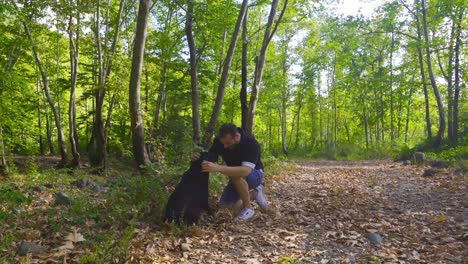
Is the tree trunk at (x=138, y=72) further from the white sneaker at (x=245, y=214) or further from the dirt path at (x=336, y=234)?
the dirt path at (x=336, y=234)

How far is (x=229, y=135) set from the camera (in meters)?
5.02

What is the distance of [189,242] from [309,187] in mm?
5023

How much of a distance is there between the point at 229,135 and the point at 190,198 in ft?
3.39

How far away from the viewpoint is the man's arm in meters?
4.78

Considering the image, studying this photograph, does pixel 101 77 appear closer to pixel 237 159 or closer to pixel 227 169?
pixel 237 159

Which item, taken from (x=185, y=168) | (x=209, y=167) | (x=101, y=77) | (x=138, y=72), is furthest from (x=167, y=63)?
(x=209, y=167)

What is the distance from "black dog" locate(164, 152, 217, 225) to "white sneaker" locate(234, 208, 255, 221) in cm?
48

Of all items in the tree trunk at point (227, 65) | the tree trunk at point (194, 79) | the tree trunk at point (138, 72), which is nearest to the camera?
the tree trunk at point (138, 72)

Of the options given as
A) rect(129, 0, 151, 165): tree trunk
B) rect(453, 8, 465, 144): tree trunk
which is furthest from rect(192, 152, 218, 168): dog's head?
rect(453, 8, 465, 144): tree trunk

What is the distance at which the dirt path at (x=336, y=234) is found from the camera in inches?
152

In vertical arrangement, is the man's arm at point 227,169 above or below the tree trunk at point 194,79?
below

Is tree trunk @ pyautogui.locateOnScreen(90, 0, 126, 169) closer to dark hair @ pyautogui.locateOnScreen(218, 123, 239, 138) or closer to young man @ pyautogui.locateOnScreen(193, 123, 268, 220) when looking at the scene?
young man @ pyautogui.locateOnScreen(193, 123, 268, 220)

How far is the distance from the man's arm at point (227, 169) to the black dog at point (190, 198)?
0.17 m

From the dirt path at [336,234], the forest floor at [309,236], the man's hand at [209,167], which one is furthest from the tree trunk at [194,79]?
the man's hand at [209,167]
